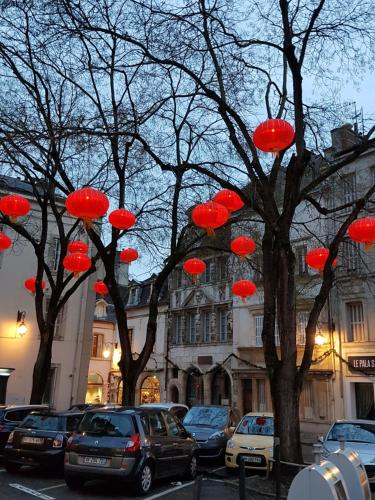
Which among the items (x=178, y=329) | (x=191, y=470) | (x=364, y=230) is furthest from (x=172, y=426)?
(x=178, y=329)

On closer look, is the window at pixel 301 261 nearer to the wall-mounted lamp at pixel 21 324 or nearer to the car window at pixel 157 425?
the wall-mounted lamp at pixel 21 324

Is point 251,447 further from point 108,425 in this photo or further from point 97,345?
point 97,345

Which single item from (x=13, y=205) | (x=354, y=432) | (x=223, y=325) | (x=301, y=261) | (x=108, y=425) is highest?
(x=301, y=261)

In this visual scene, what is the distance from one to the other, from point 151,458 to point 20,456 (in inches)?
118

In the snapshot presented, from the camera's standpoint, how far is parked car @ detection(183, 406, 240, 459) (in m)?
13.4

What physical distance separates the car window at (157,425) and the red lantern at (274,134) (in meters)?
5.72

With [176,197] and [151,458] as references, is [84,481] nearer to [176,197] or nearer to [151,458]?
[151,458]

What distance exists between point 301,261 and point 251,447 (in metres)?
15.9

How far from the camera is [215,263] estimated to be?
32.1 meters

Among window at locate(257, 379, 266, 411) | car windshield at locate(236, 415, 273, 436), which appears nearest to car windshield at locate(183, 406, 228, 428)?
car windshield at locate(236, 415, 273, 436)

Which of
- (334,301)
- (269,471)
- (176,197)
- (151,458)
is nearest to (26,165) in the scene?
(176,197)

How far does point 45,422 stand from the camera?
35.0ft

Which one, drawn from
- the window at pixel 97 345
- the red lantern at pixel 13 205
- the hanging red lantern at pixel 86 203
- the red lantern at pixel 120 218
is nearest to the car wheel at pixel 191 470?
the red lantern at pixel 120 218

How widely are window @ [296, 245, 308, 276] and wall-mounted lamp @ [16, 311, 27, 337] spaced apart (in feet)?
46.5
